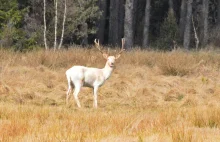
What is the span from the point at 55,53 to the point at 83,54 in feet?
3.54

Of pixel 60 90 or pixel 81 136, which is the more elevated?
pixel 81 136

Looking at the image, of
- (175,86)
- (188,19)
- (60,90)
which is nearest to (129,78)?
(175,86)

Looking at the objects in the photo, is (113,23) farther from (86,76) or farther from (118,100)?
(86,76)

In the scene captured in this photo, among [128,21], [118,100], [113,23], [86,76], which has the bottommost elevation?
[118,100]

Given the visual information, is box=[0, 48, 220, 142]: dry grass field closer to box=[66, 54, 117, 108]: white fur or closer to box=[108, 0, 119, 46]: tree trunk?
box=[66, 54, 117, 108]: white fur

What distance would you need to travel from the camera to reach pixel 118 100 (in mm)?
13953

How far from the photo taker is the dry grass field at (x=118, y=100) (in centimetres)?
735

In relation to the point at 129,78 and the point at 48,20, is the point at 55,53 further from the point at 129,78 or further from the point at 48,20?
the point at 48,20

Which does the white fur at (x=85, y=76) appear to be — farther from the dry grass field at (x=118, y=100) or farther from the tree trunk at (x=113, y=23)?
the tree trunk at (x=113, y=23)

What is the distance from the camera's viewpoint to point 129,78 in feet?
56.9

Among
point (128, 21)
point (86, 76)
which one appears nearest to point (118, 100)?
point (86, 76)

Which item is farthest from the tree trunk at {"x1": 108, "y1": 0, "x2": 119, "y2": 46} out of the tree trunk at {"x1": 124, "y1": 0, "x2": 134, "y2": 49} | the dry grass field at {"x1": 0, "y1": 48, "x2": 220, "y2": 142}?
the dry grass field at {"x1": 0, "y1": 48, "x2": 220, "y2": 142}

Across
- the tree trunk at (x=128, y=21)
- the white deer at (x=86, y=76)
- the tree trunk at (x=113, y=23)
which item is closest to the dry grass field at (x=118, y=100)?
the white deer at (x=86, y=76)

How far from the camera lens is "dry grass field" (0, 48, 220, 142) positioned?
24.1 ft
